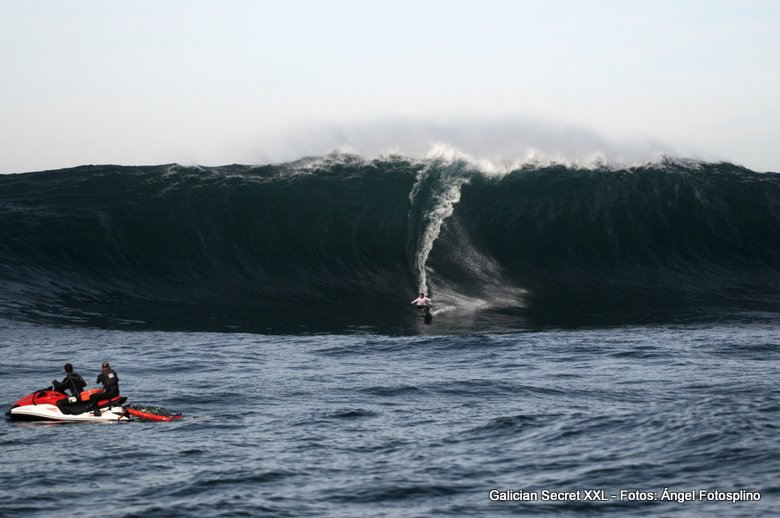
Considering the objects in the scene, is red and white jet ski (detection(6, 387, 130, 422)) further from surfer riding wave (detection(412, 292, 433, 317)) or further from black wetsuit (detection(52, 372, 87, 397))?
surfer riding wave (detection(412, 292, 433, 317))

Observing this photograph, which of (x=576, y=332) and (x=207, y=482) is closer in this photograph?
(x=207, y=482)

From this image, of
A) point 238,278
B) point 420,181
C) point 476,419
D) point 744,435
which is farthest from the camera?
point 420,181

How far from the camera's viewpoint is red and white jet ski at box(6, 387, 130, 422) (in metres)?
15.0

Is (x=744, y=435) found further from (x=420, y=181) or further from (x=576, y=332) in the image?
(x=420, y=181)

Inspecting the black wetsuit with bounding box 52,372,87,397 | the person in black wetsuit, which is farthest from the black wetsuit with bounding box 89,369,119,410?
the black wetsuit with bounding box 52,372,87,397

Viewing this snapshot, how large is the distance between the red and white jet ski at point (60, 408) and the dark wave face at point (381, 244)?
331 inches

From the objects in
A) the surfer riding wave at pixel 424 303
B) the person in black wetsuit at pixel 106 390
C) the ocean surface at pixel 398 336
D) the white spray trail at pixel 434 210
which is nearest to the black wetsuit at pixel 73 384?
the person in black wetsuit at pixel 106 390

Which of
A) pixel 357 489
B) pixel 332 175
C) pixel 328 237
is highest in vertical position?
pixel 332 175

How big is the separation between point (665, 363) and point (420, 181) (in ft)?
57.9

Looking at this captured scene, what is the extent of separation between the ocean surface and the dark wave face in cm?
11

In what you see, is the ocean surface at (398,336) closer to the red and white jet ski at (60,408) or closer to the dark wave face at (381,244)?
the dark wave face at (381,244)

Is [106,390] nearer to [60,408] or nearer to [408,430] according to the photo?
[60,408]

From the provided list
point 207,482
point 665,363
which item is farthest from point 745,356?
point 207,482

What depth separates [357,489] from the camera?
11.3 meters
